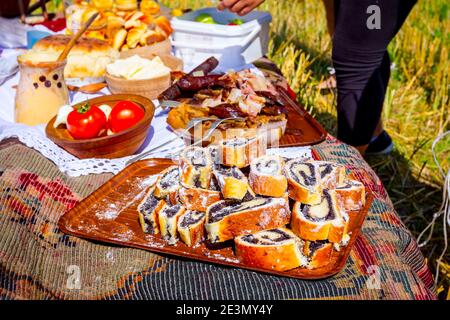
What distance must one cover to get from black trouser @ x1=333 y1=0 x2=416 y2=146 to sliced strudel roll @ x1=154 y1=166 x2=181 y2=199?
1.32 metres

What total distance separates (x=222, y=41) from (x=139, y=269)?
6.21ft

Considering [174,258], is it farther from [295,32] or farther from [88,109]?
[295,32]

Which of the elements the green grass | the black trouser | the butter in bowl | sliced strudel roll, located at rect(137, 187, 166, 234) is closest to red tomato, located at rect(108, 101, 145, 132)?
the butter in bowl

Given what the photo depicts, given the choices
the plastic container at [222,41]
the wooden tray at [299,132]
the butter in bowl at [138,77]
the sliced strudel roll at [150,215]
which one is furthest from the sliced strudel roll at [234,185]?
the plastic container at [222,41]

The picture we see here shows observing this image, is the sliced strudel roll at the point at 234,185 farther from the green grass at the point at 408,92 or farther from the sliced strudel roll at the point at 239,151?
the green grass at the point at 408,92

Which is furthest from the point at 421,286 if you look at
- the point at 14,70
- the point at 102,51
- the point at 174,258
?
the point at 14,70

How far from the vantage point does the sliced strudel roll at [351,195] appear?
63.7 inches

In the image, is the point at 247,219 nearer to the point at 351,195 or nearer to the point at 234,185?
the point at 234,185

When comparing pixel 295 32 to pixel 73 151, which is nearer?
pixel 73 151

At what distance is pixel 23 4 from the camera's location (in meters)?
3.81

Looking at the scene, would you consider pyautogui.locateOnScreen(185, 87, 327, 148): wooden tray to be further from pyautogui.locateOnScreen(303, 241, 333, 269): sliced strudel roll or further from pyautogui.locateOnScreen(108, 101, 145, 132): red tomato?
pyautogui.locateOnScreen(303, 241, 333, 269): sliced strudel roll

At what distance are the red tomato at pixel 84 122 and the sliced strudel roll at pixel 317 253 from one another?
3.59 feet
